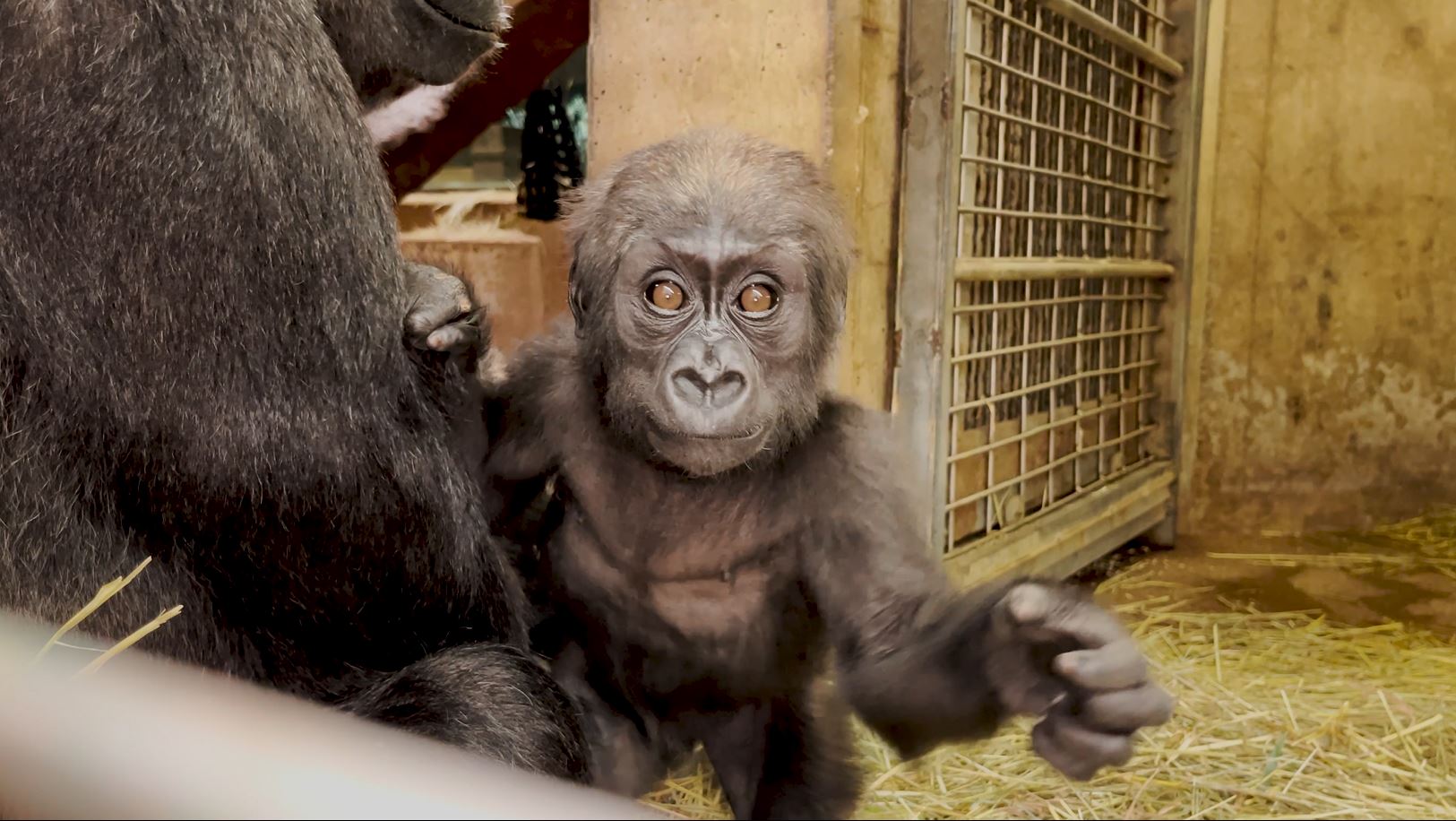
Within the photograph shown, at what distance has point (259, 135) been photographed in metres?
1.39

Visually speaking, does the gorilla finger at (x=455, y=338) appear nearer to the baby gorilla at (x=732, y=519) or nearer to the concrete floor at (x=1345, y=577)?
the baby gorilla at (x=732, y=519)

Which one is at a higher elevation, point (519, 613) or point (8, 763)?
point (8, 763)

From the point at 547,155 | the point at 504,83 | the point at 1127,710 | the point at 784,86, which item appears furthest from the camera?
the point at 547,155

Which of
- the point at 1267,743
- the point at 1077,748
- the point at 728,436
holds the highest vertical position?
the point at 728,436

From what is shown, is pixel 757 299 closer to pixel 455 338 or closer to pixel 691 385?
pixel 691 385

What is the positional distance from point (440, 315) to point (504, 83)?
4.95ft

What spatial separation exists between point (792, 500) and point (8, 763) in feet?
4.14

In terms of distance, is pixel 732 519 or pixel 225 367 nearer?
pixel 225 367

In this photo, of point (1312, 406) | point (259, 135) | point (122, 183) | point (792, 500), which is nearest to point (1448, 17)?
point (1312, 406)

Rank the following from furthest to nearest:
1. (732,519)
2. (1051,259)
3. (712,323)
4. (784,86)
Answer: (1051,259), (784,86), (732,519), (712,323)

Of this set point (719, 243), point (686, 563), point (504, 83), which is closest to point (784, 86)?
point (719, 243)

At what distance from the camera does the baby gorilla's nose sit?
138 cm

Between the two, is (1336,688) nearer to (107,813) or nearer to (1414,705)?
(1414,705)

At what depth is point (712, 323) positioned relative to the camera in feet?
4.90
